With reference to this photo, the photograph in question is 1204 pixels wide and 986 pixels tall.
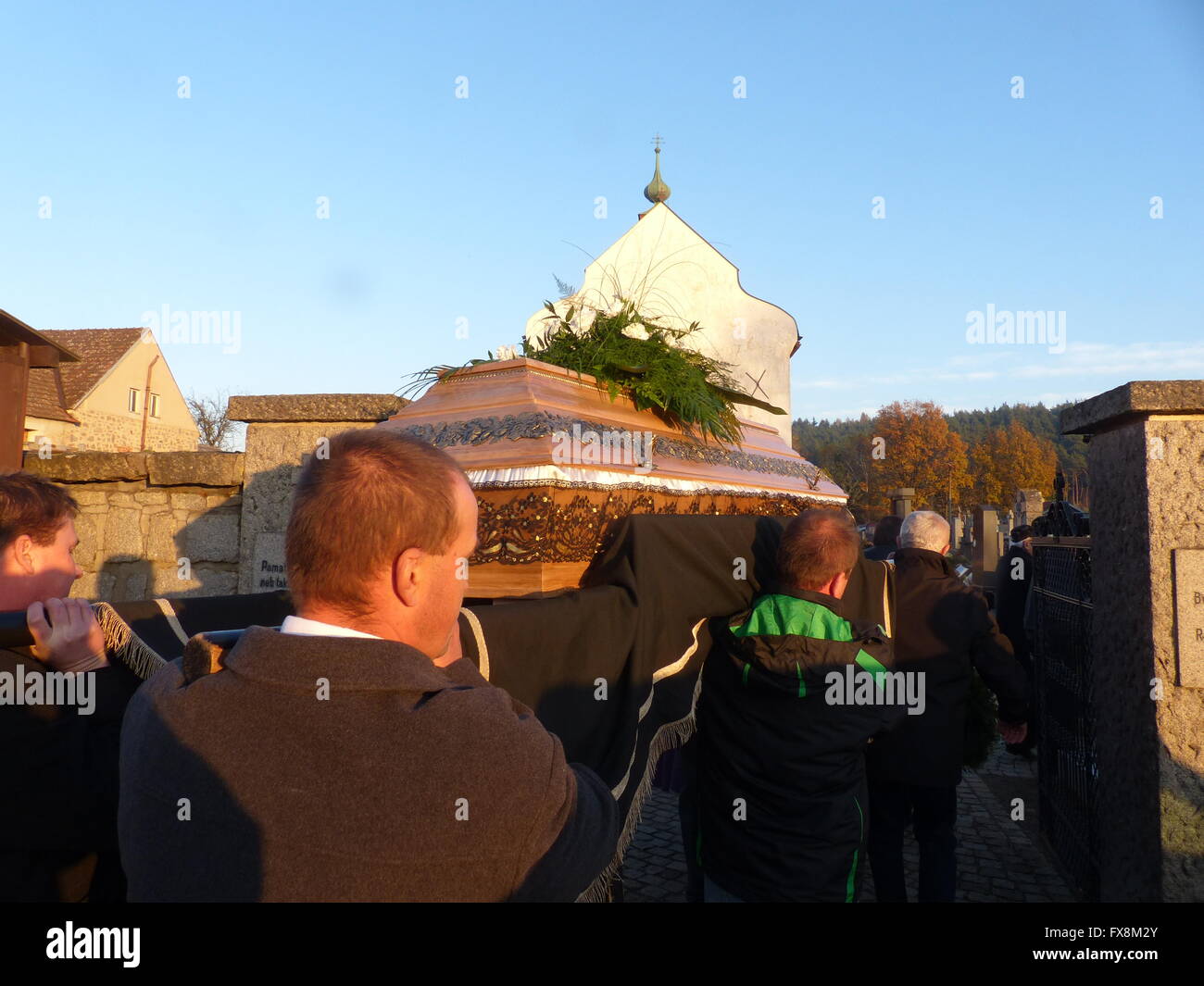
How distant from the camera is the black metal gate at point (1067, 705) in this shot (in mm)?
4031

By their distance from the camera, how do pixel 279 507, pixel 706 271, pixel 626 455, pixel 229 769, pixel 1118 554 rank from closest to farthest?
pixel 229 769 < pixel 626 455 < pixel 1118 554 < pixel 279 507 < pixel 706 271

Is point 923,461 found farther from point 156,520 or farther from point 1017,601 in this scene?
point 156,520

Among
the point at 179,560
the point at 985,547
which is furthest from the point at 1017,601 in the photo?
the point at 985,547

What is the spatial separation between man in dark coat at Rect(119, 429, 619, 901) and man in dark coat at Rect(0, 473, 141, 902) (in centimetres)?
45

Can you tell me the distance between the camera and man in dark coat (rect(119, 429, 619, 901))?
1032mm

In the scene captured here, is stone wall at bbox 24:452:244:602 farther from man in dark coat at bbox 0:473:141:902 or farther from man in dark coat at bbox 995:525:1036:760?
man in dark coat at bbox 995:525:1036:760

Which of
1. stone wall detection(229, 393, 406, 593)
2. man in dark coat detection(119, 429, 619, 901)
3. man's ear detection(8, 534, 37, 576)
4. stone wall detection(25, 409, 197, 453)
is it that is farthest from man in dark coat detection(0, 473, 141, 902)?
stone wall detection(25, 409, 197, 453)

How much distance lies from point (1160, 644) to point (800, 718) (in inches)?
65.7

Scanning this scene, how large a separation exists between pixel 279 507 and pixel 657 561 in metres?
2.73

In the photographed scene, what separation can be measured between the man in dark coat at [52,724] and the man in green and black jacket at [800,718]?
1.87m

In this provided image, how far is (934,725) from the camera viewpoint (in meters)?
3.51
